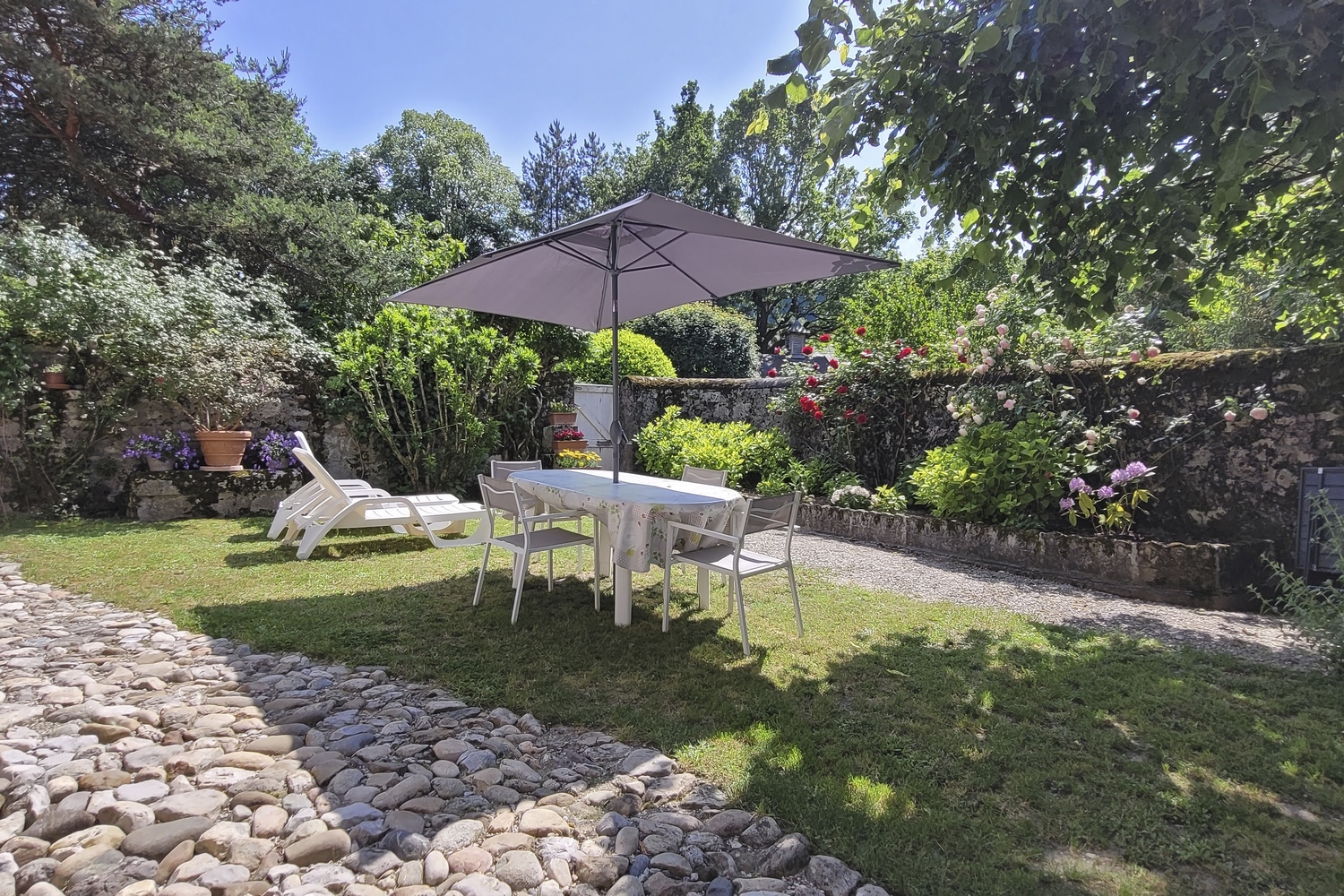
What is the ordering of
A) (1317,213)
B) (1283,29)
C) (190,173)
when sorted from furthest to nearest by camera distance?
(190,173)
(1317,213)
(1283,29)

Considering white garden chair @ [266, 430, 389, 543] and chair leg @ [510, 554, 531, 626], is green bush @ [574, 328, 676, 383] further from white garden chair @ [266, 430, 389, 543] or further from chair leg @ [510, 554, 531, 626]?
chair leg @ [510, 554, 531, 626]

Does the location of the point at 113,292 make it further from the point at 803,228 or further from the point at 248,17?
the point at 803,228

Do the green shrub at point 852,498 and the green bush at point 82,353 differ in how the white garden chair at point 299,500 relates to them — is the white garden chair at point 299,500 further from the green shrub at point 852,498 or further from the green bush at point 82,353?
the green shrub at point 852,498

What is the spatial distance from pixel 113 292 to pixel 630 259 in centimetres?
547

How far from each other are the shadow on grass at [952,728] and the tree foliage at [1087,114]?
6.18ft

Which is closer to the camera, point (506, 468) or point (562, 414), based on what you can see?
point (506, 468)

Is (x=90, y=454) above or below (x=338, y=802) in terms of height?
above

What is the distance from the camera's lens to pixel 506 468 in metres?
4.96

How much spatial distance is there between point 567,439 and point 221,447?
4.02m

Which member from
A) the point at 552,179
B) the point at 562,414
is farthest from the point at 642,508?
the point at 552,179

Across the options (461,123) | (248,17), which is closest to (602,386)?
(248,17)

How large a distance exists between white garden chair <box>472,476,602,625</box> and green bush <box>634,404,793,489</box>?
3916 millimetres

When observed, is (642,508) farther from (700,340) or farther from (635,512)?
(700,340)

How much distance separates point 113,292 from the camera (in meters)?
6.31
